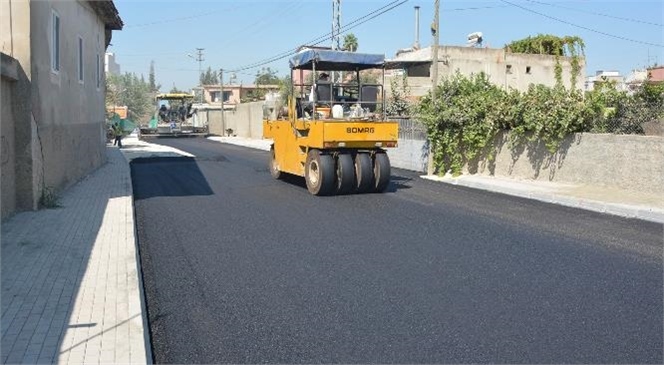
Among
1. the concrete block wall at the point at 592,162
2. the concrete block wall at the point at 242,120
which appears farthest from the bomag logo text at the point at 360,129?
the concrete block wall at the point at 242,120

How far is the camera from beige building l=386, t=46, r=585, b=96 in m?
39.6

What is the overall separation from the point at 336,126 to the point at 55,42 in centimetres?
552

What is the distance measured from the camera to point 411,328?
5.04 m

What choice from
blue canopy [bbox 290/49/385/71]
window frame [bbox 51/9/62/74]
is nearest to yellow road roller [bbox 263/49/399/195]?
Answer: blue canopy [bbox 290/49/385/71]

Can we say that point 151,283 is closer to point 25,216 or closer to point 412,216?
point 25,216

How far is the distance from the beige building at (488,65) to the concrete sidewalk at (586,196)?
2357cm

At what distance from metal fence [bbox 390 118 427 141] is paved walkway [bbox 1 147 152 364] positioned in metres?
11.9

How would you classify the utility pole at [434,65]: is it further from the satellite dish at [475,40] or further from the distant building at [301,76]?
the satellite dish at [475,40]

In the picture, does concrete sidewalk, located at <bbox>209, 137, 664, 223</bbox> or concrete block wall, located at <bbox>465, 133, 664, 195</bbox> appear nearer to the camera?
concrete sidewalk, located at <bbox>209, 137, 664, 223</bbox>

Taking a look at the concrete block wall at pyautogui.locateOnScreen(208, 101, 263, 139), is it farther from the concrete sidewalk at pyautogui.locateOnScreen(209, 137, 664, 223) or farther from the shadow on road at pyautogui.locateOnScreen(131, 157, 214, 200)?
the concrete sidewalk at pyautogui.locateOnScreen(209, 137, 664, 223)

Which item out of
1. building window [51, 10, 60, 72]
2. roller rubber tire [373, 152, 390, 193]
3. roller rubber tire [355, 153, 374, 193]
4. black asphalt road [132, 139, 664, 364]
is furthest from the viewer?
roller rubber tire [373, 152, 390, 193]

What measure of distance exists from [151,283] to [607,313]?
4295 mm

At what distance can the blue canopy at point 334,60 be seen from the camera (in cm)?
1387

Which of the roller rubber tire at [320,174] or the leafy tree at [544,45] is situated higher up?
the leafy tree at [544,45]
